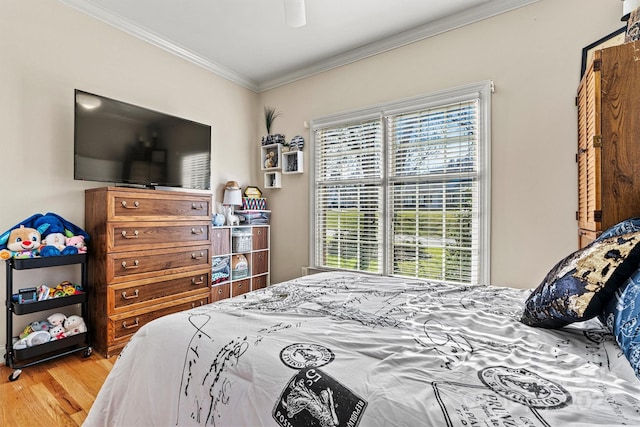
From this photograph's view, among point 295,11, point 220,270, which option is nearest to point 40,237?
point 220,270

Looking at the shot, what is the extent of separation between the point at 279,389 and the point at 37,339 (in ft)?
7.76

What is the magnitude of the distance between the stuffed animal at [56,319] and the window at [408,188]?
230 cm

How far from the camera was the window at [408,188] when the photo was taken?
106 inches

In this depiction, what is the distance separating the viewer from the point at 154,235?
261cm

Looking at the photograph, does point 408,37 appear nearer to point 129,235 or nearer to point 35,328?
point 129,235

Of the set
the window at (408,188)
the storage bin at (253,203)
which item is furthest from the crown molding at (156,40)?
the storage bin at (253,203)

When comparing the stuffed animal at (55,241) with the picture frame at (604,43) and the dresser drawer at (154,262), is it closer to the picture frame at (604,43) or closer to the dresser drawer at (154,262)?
the dresser drawer at (154,262)

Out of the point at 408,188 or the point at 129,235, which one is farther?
the point at 408,188

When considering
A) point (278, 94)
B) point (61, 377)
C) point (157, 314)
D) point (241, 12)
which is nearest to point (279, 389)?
point (61, 377)

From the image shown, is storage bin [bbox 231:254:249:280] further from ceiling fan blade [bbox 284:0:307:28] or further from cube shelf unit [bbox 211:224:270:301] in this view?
ceiling fan blade [bbox 284:0:307:28]

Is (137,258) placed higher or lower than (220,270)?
higher

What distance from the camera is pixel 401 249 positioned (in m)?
3.08

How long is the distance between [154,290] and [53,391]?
0.89m

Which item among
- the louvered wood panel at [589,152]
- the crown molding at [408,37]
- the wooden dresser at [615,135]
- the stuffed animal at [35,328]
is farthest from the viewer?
the crown molding at [408,37]
